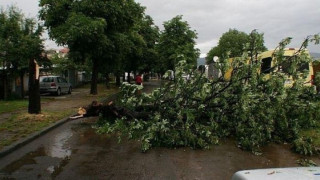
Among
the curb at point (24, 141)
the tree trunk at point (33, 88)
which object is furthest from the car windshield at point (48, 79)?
the curb at point (24, 141)

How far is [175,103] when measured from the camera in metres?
9.51

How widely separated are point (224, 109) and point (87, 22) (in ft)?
47.1

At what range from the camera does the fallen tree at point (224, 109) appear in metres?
8.88

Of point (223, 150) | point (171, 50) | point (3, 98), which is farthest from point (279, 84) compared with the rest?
point (171, 50)

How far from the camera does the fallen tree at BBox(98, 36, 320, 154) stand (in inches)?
350

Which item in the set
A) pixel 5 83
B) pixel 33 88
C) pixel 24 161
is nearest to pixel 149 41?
pixel 5 83

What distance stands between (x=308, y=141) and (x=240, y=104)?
1791 mm

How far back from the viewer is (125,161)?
25.4 ft

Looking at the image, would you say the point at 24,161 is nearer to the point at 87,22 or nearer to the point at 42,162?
the point at 42,162

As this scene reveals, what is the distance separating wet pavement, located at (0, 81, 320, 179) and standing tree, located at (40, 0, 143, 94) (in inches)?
507

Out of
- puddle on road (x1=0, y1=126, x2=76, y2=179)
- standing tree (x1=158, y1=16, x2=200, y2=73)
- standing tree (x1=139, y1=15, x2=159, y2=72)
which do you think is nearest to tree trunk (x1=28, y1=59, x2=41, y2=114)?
puddle on road (x1=0, y1=126, x2=76, y2=179)

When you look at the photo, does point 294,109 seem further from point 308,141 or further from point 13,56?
point 13,56

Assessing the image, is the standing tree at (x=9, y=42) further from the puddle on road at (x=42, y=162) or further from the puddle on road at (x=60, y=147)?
the puddle on road at (x=42, y=162)

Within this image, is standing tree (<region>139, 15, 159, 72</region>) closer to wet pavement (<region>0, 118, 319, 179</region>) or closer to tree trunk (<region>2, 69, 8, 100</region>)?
tree trunk (<region>2, 69, 8, 100</region>)
